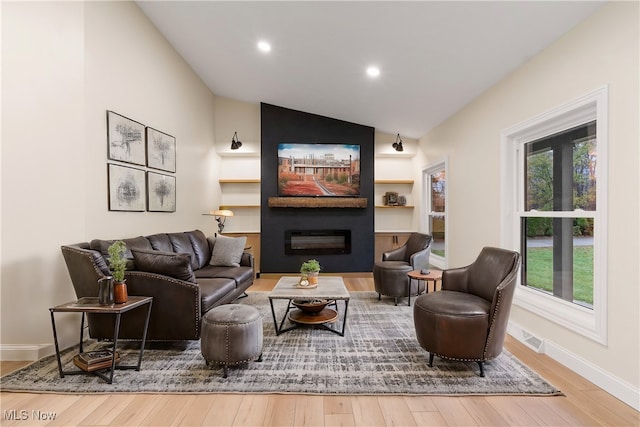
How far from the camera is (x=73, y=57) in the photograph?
117 inches

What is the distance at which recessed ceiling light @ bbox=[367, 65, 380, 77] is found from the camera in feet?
13.0

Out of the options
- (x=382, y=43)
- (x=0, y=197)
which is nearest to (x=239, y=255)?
(x=0, y=197)

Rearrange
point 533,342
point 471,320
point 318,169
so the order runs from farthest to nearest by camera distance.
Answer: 1. point 318,169
2. point 533,342
3. point 471,320

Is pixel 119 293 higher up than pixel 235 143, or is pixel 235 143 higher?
pixel 235 143

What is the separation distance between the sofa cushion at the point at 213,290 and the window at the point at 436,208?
3.44 metres

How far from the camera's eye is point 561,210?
9.57ft

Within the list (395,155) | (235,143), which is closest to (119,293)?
(235,143)

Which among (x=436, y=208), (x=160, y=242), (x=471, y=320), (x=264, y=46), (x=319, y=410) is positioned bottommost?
(x=319, y=410)

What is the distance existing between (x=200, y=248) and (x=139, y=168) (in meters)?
1.34

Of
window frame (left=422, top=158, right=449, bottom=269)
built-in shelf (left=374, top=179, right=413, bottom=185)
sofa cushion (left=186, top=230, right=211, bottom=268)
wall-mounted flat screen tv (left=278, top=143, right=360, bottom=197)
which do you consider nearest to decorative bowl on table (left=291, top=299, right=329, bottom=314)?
sofa cushion (left=186, top=230, right=211, bottom=268)

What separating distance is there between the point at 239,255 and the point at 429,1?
369 cm

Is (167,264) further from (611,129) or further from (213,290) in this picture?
(611,129)

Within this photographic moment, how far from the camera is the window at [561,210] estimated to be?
235cm

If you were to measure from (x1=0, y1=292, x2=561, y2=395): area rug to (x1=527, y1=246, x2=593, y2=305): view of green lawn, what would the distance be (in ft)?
2.59
